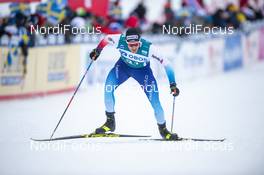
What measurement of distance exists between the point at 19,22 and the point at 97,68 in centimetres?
84

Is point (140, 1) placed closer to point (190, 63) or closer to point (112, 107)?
point (190, 63)

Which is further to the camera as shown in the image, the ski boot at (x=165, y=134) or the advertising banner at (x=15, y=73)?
the advertising banner at (x=15, y=73)

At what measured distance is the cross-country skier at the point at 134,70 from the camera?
4766mm

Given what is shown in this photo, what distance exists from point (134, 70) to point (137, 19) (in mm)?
2610

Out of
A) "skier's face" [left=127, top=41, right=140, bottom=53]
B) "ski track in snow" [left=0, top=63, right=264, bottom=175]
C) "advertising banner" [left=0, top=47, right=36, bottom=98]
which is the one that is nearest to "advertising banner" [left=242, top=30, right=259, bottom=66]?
"ski track in snow" [left=0, top=63, right=264, bottom=175]

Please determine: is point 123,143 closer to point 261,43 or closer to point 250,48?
point 250,48

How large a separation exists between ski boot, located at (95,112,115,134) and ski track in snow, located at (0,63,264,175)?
1.7 inches

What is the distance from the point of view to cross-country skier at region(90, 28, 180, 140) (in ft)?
15.6

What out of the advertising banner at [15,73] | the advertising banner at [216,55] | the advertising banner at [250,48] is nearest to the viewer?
the advertising banner at [15,73]

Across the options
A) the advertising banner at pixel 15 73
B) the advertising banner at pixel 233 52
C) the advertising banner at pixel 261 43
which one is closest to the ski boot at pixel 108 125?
the advertising banner at pixel 15 73

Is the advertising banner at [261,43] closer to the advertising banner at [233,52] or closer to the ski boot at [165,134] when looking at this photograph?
the advertising banner at [233,52]

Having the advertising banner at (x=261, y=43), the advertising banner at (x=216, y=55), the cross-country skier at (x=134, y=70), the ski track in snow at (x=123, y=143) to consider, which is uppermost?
the advertising banner at (x=261, y=43)

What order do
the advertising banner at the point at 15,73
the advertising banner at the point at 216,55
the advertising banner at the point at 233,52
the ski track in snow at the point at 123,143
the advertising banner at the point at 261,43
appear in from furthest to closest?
the advertising banner at the point at 261,43, the advertising banner at the point at 233,52, the advertising banner at the point at 216,55, the advertising banner at the point at 15,73, the ski track in snow at the point at 123,143

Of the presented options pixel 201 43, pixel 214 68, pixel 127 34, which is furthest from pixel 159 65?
pixel 214 68
